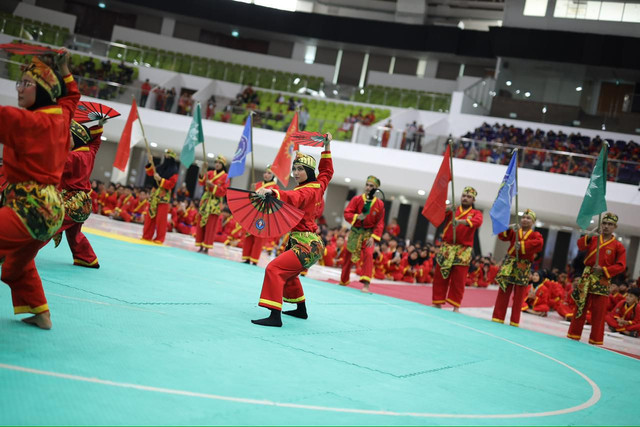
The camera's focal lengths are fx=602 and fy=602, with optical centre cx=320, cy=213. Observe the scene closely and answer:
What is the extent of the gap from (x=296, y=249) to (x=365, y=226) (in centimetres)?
535

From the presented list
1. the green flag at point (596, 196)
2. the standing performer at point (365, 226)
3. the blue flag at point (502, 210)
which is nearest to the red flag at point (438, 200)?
the blue flag at point (502, 210)

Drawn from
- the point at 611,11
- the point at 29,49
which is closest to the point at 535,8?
the point at 611,11

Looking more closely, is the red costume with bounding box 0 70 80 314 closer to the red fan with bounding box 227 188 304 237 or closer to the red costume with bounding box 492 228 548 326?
the red fan with bounding box 227 188 304 237

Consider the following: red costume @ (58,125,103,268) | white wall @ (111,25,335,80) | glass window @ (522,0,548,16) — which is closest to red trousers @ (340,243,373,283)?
red costume @ (58,125,103,268)

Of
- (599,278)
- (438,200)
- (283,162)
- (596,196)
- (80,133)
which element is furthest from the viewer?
(283,162)

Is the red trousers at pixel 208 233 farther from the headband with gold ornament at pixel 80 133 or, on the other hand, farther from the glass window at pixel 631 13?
the glass window at pixel 631 13

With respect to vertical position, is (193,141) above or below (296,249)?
above

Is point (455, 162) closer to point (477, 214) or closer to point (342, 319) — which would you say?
point (477, 214)

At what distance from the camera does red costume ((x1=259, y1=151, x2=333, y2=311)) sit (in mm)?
5551

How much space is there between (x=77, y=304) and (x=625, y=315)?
1168cm

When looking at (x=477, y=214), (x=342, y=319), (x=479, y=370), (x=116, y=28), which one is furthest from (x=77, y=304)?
(x=116, y=28)

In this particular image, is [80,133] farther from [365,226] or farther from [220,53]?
[220,53]

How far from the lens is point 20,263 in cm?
382

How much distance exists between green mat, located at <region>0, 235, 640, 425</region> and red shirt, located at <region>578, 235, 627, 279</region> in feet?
5.34
